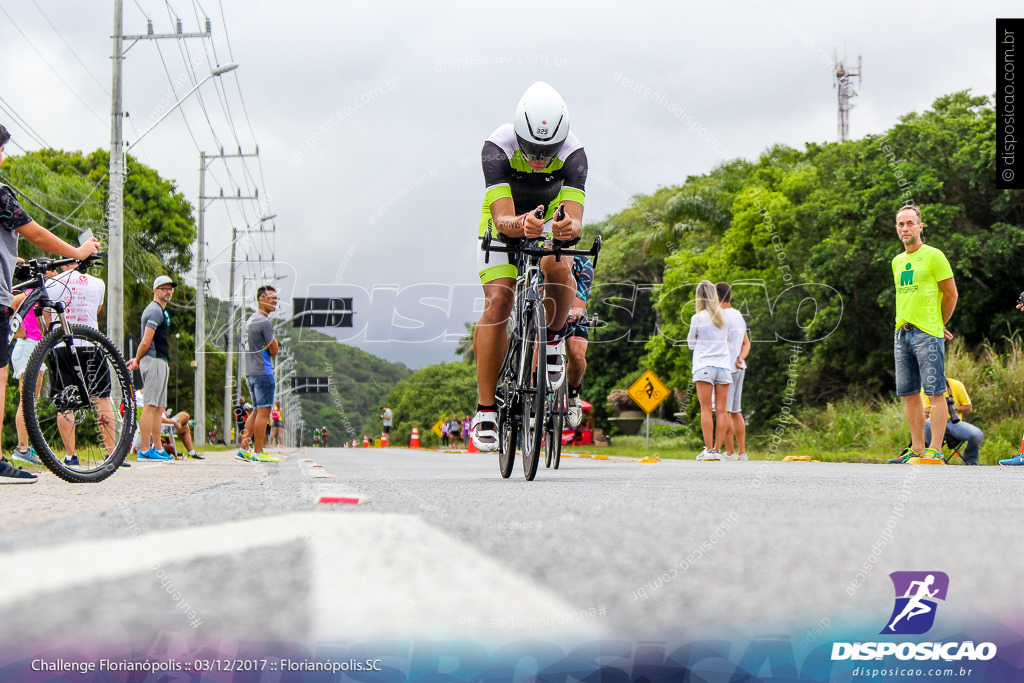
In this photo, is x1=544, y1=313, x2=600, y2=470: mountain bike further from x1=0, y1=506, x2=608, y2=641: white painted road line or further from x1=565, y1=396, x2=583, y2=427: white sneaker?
x1=0, y1=506, x2=608, y2=641: white painted road line

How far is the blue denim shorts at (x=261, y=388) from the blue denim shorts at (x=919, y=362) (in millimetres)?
7009

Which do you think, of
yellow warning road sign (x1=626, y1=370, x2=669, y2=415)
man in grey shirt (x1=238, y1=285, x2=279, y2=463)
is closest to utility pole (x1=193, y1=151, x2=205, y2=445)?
yellow warning road sign (x1=626, y1=370, x2=669, y2=415)

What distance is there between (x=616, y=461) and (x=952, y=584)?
8.68 m

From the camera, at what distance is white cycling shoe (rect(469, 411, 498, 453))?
19.3 ft

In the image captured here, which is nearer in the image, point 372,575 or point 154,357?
point 372,575

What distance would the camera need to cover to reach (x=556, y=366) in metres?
5.71

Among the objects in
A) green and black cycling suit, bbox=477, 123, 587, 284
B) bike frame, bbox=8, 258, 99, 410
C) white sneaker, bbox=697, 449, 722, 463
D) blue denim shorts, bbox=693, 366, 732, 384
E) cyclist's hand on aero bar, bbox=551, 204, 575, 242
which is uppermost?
green and black cycling suit, bbox=477, 123, 587, 284

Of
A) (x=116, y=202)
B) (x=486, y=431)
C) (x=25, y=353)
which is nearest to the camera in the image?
(x=486, y=431)

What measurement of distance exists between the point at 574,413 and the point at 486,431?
0.73 metres

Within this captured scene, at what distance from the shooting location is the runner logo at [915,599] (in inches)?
56.7

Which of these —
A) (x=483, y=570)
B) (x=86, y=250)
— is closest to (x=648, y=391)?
(x=86, y=250)

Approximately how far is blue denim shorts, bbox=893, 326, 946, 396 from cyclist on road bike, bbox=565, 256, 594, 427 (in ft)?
9.05

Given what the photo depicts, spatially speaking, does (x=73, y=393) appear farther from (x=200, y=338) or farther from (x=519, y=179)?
(x=200, y=338)

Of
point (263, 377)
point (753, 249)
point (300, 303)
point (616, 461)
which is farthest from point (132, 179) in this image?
point (616, 461)
